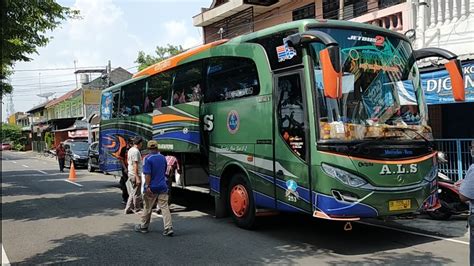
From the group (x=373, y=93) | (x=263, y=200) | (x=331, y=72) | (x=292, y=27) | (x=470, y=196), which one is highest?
(x=292, y=27)

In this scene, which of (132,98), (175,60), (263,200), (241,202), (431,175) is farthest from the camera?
(132,98)

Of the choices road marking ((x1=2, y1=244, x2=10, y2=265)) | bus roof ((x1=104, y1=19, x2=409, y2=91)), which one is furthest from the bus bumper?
road marking ((x1=2, y1=244, x2=10, y2=265))

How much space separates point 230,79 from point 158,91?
363 centimetres

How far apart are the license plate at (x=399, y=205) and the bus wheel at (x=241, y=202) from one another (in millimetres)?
2427

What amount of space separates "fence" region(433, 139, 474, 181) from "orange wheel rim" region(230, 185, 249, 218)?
5.71m

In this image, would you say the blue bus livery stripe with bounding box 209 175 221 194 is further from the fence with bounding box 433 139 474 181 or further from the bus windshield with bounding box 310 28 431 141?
the fence with bounding box 433 139 474 181

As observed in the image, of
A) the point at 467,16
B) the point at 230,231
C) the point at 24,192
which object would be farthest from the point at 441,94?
the point at 24,192

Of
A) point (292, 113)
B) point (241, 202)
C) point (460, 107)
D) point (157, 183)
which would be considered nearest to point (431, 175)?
point (292, 113)

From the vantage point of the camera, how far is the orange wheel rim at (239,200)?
8488 millimetres

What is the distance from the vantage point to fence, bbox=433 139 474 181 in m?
11.4

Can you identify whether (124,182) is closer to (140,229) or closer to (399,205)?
(140,229)

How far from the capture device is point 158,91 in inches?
477

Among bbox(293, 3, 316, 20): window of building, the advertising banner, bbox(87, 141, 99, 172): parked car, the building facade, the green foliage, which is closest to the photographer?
the advertising banner

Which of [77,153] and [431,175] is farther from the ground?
[431,175]
